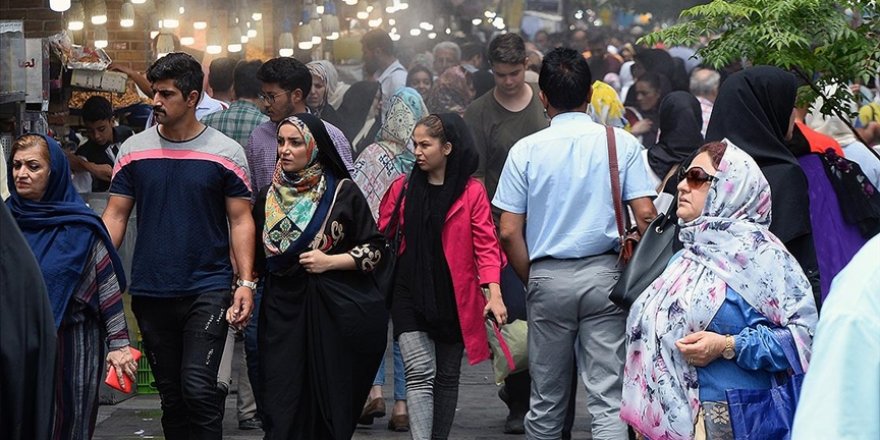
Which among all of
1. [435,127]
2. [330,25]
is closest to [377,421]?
[435,127]

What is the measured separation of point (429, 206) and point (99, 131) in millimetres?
4196

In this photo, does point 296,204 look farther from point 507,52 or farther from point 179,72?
point 507,52

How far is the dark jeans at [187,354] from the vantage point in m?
6.72

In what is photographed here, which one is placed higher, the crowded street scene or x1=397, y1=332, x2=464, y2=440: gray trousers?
the crowded street scene

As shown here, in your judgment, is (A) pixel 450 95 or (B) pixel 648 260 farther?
(A) pixel 450 95

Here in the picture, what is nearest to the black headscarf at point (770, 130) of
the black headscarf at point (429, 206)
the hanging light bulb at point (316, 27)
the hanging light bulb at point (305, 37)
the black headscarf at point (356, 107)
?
the black headscarf at point (429, 206)

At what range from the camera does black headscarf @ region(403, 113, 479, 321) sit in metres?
7.50

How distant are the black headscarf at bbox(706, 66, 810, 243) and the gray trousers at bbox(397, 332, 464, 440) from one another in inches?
75.4

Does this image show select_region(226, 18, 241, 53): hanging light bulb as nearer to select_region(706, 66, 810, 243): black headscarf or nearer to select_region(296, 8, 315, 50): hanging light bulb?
select_region(296, 8, 315, 50): hanging light bulb

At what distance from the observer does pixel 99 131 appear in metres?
11.0

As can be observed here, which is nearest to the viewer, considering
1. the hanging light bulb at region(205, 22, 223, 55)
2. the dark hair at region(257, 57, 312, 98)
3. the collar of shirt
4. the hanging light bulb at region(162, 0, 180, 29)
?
the dark hair at region(257, 57, 312, 98)

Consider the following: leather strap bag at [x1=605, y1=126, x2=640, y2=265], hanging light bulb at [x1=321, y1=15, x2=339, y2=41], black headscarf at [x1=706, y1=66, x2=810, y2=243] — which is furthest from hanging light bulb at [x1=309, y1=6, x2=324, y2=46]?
black headscarf at [x1=706, y1=66, x2=810, y2=243]

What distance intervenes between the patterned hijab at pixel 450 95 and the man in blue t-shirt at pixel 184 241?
5215 millimetres

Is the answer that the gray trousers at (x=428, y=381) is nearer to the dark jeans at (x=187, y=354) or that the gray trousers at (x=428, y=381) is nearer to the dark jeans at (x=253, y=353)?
the dark jeans at (x=253, y=353)
